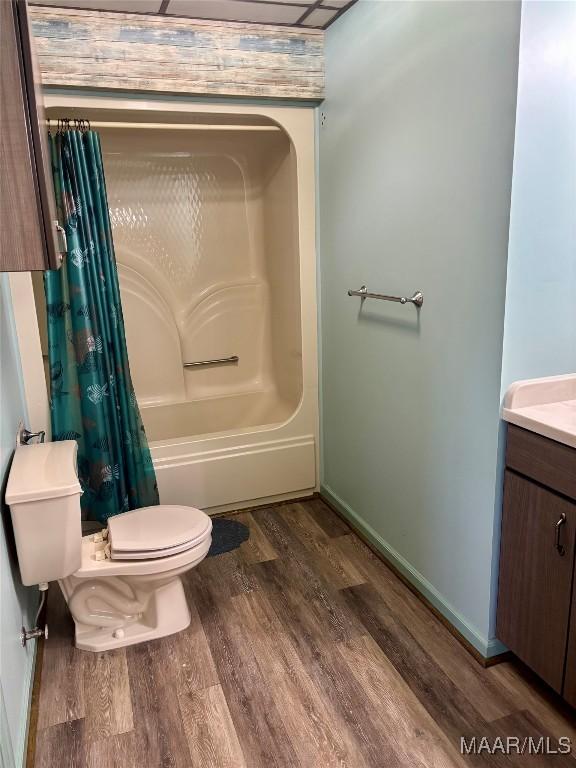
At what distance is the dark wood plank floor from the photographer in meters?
1.63

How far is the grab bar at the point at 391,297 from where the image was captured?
2.07 meters

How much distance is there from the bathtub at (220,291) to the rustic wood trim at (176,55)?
13cm

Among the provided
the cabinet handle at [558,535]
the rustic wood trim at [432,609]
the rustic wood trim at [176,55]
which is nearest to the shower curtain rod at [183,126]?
the rustic wood trim at [176,55]

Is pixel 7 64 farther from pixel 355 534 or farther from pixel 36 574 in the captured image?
pixel 355 534

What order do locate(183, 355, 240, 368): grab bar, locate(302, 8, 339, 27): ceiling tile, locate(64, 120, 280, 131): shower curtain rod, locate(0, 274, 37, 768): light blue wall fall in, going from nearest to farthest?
locate(0, 274, 37, 768): light blue wall → locate(302, 8, 339, 27): ceiling tile → locate(64, 120, 280, 131): shower curtain rod → locate(183, 355, 240, 368): grab bar

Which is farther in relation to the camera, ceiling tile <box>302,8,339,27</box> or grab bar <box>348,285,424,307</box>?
ceiling tile <box>302,8,339,27</box>

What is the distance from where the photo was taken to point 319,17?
2438 millimetres

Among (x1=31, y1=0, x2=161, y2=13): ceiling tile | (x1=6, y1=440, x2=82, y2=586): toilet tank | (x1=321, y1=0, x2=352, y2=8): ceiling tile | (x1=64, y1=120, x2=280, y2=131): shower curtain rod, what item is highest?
(x1=31, y1=0, x2=161, y2=13): ceiling tile

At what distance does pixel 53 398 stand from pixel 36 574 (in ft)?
3.16

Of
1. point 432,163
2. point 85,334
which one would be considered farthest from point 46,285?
point 432,163

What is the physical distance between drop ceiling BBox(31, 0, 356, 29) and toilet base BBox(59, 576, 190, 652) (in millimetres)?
2169

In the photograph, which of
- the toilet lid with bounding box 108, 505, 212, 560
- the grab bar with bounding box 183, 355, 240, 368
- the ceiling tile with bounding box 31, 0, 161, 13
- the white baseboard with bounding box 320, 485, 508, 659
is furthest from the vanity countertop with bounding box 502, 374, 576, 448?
the grab bar with bounding box 183, 355, 240, 368

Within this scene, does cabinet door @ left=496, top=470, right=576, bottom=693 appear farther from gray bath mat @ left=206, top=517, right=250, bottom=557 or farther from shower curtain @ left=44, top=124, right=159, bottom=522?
shower curtain @ left=44, top=124, right=159, bottom=522

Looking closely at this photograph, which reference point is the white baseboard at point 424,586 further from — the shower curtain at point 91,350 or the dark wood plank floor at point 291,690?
the shower curtain at point 91,350
